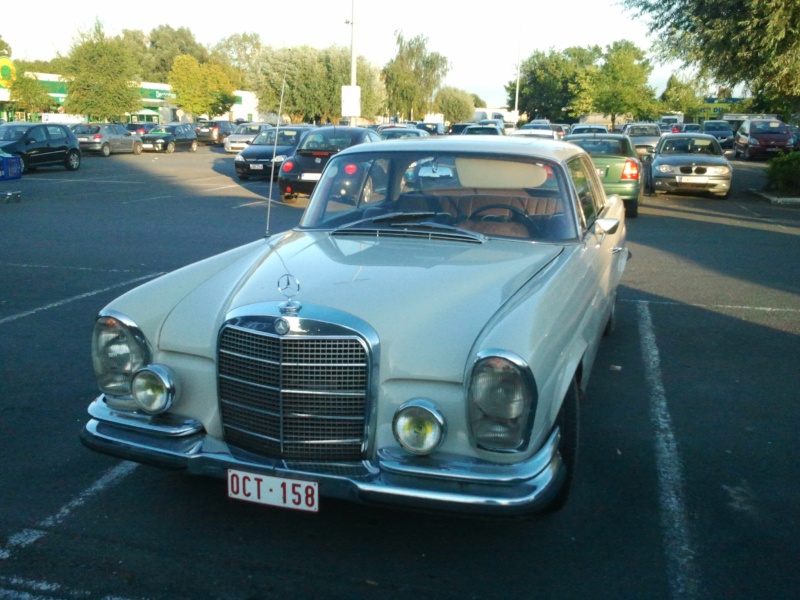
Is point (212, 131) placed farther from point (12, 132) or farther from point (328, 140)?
point (328, 140)


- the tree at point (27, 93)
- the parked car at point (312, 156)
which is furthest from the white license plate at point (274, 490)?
the tree at point (27, 93)

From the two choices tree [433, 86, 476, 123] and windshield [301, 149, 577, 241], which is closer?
windshield [301, 149, 577, 241]

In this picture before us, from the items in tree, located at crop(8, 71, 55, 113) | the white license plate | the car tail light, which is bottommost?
the white license plate

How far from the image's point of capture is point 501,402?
3082 millimetres

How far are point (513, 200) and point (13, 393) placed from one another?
3428mm

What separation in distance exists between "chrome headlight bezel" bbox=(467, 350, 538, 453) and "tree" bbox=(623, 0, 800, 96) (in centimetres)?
1608

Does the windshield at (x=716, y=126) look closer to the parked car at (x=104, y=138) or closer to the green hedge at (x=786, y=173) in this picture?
the green hedge at (x=786, y=173)

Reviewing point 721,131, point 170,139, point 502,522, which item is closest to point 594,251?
point 502,522

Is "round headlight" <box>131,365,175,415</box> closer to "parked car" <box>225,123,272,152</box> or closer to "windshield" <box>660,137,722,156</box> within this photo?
"windshield" <box>660,137,722,156</box>

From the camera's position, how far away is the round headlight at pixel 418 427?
3117mm

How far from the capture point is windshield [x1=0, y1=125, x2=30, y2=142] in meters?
24.3

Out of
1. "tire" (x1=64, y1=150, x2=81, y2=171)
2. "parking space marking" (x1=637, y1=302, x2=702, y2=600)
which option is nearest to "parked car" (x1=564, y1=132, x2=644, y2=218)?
"parking space marking" (x1=637, y1=302, x2=702, y2=600)

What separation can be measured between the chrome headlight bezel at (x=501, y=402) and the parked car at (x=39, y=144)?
77.9 feet

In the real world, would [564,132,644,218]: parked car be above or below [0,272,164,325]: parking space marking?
above
